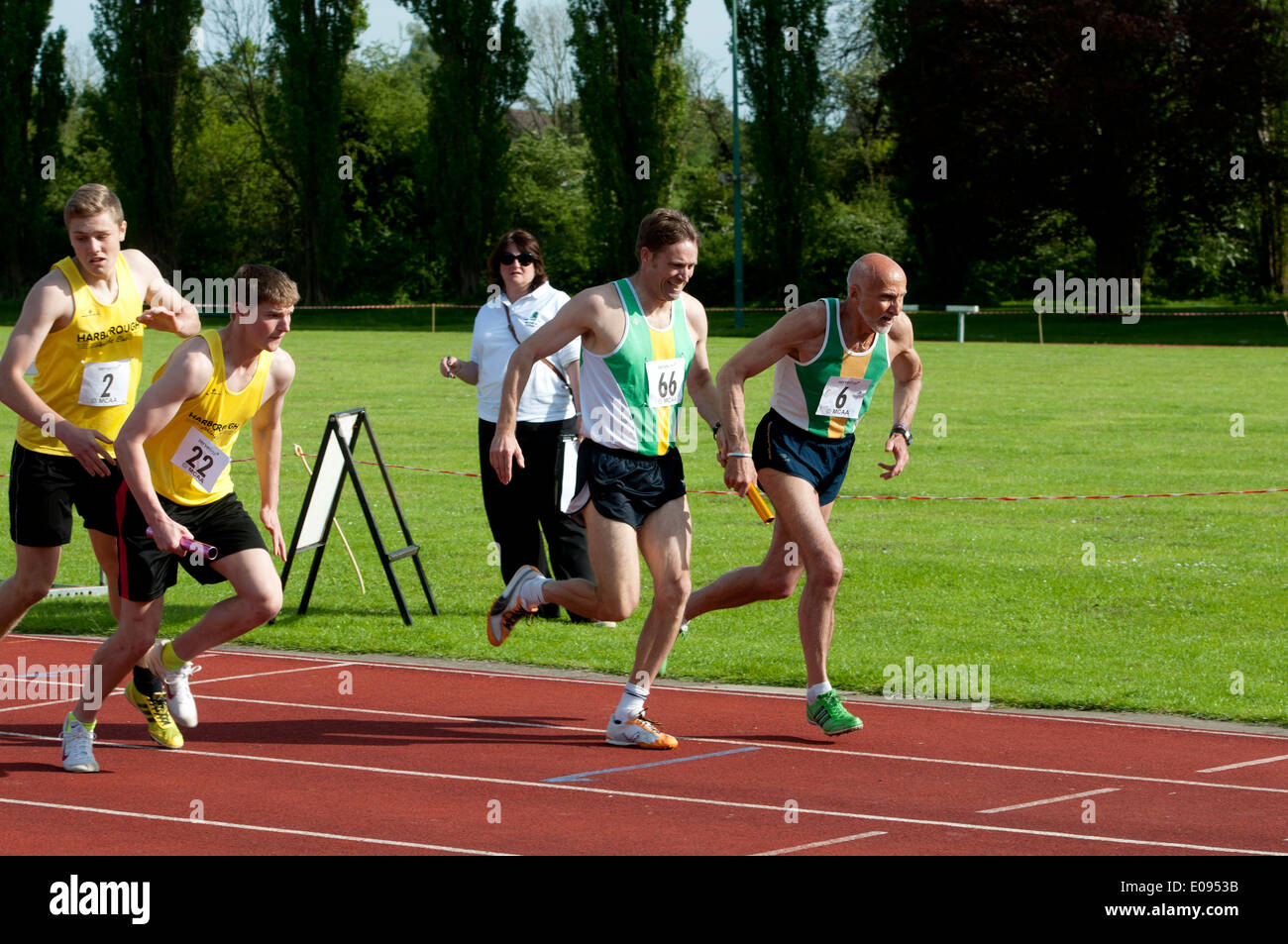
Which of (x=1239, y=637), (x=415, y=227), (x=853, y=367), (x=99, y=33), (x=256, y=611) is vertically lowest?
(x=1239, y=637)

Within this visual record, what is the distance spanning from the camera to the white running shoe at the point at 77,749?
6645 millimetres

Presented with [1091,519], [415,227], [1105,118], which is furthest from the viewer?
[415,227]

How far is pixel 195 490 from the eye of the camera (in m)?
6.62

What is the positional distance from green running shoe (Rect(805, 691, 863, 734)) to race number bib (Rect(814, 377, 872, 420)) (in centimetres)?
121

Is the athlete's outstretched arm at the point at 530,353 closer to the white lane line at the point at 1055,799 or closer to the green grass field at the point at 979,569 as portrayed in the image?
the green grass field at the point at 979,569

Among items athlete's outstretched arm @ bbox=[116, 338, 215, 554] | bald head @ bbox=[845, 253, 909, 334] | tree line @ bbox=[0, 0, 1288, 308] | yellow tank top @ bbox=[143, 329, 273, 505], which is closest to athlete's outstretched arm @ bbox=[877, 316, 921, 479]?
bald head @ bbox=[845, 253, 909, 334]

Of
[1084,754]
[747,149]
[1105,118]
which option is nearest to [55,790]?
[1084,754]

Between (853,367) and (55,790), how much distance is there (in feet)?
11.9

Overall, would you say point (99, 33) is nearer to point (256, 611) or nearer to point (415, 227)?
point (415, 227)

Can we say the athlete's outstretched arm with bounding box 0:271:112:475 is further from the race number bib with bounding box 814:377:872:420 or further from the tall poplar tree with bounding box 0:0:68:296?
the tall poplar tree with bounding box 0:0:68:296

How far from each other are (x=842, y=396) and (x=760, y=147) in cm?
4552

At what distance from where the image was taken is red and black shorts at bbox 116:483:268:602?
6.55 metres

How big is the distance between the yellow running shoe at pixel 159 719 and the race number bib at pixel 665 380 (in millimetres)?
2396

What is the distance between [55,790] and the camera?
20.9 ft
